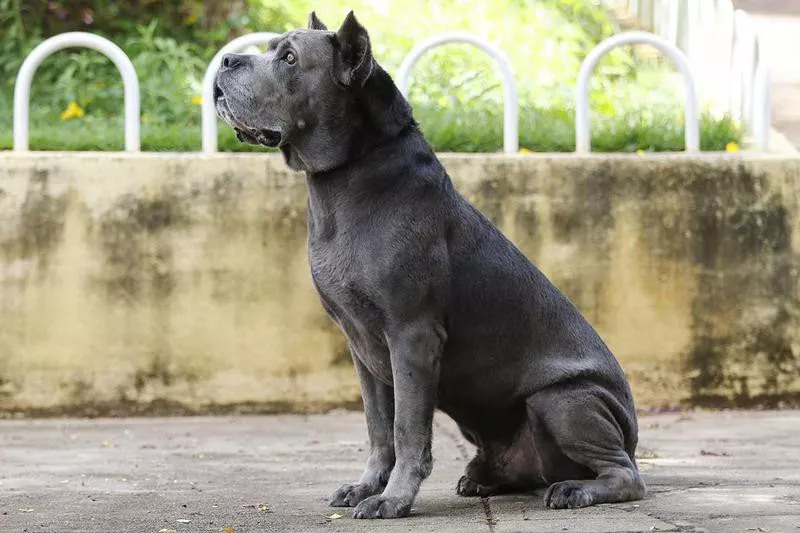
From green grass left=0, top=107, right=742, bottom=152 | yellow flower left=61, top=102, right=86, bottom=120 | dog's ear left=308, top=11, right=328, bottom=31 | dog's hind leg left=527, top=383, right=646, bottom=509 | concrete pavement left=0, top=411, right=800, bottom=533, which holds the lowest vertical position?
concrete pavement left=0, top=411, right=800, bottom=533

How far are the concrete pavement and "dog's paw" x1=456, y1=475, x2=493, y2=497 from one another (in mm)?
77

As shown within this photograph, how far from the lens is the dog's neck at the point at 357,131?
455 cm

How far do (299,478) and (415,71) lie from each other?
197 inches

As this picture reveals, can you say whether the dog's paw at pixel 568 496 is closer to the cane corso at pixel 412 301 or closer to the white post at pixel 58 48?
the cane corso at pixel 412 301

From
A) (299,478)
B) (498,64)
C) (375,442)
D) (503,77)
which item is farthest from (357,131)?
(503,77)

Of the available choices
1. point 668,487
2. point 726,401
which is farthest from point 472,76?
point 668,487

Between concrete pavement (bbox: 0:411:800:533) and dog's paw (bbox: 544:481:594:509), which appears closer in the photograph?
concrete pavement (bbox: 0:411:800:533)

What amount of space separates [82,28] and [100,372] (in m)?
3.75

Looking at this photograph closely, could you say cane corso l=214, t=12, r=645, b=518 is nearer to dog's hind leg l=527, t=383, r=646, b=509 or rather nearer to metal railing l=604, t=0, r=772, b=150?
dog's hind leg l=527, t=383, r=646, b=509

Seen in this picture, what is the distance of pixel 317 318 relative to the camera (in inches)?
298

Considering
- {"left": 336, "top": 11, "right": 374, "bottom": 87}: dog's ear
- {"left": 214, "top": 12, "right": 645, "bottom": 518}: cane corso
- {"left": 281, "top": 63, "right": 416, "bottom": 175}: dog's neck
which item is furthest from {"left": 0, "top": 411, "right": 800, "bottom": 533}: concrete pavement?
{"left": 336, "top": 11, "right": 374, "bottom": 87}: dog's ear

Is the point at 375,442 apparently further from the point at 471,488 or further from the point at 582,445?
the point at 582,445

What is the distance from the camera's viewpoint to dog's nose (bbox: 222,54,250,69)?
4.48 metres

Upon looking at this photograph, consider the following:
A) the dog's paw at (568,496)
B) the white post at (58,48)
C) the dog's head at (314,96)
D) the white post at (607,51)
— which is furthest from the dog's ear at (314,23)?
the white post at (607,51)
